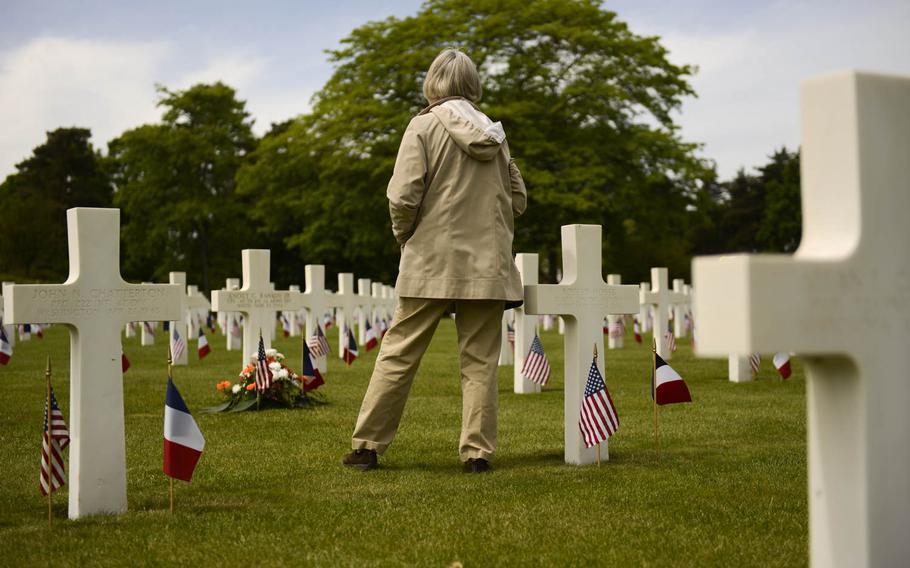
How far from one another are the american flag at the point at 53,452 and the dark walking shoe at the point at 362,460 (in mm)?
1859

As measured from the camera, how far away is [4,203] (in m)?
54.0

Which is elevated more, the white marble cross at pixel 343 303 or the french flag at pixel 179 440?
the white marble cross at pixel 343 303

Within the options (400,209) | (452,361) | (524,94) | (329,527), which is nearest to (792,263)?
(329,527)

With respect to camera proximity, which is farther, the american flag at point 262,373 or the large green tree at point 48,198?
the large green tree at point 48,198

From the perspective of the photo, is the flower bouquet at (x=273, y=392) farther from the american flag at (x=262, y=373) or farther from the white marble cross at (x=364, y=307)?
the white marble cross at (x=364, y=307)

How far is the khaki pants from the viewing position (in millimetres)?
6340

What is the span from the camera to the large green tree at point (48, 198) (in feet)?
163

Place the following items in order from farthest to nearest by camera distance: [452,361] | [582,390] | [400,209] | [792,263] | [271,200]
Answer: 1. [271,200]
2. [452,361]
3. [582,390]
4. [400,209]
5. [792,263]

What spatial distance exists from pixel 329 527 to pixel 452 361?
38.7 feet

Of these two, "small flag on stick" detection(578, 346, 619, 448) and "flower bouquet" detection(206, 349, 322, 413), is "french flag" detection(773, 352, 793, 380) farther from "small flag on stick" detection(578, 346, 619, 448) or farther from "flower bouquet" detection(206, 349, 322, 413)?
"small flag on stick" detection(578, 346, 619, 448)

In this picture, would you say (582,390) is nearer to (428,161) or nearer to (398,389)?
(398,389)

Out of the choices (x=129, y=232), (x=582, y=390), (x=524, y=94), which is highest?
(x=524, y=94)

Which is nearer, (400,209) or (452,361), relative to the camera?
(400,209)

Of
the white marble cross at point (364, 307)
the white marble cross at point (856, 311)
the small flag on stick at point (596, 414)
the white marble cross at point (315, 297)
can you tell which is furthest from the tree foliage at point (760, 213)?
the white marble cross at point (856, 311)
